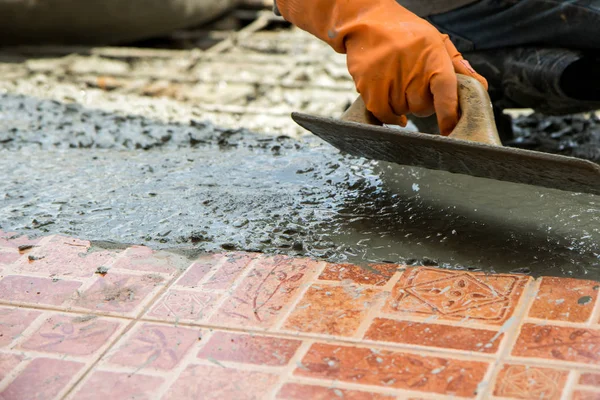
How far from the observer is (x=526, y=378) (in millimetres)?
1619

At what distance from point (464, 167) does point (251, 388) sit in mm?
960

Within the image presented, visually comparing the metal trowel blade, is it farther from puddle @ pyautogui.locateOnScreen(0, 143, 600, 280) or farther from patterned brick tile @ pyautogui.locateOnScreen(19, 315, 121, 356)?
patterned brick tile @ pyautogui.locateOnScreen(19, 315, 121, 356)

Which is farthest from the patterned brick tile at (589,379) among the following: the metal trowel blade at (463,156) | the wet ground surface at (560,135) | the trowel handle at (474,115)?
the wet ground surface at (560,135)

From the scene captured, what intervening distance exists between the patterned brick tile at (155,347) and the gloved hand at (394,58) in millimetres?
1038

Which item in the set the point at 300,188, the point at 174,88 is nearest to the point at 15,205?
the point at 300,188

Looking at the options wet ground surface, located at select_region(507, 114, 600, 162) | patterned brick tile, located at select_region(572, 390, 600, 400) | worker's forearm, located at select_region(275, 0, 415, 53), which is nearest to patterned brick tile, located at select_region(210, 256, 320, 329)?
patterned brick tile, located at select_region(572, 390, 600, 400)

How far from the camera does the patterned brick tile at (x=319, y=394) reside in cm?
159

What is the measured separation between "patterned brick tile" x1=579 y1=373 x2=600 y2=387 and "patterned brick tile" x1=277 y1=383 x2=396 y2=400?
0.40m

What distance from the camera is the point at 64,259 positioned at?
2.24 meters

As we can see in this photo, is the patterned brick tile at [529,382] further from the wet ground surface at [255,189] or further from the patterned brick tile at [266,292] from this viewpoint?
the patterned brick tile at [266,292]

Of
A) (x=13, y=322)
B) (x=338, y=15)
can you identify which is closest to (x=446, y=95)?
(x=338, y=15)

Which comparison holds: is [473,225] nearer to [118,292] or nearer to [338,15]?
[338,15]

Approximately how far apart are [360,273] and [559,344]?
571 millimetres

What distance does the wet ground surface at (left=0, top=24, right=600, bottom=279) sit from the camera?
89.2 inches
